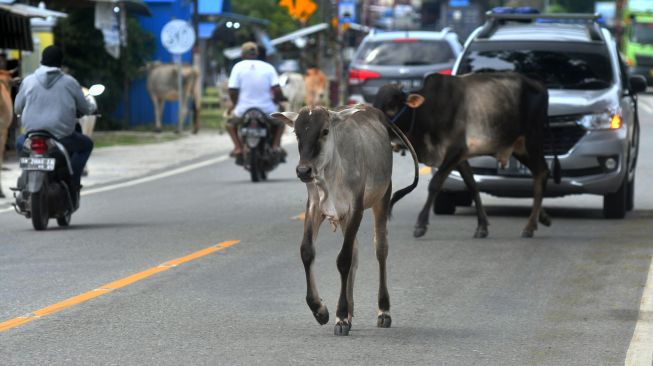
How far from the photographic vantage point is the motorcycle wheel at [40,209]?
52.4ft

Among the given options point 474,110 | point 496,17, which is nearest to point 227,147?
point 496,17

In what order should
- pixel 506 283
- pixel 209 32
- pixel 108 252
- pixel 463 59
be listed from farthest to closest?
pixel 209 32 → pixel 463 59 → pixel 108 252 → pixel 506 283

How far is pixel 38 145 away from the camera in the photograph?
1612 centimetres

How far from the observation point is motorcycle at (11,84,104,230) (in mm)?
15977

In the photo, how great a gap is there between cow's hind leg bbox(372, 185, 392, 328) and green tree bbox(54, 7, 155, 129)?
26.5m

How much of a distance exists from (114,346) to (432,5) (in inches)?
4379

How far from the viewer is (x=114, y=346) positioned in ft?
30.3

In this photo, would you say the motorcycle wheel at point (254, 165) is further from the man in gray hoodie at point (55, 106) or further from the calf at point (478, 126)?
the calf at point (478, 126)

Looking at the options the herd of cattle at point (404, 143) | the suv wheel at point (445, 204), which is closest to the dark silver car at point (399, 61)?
the suv wheel at point (445, 204)

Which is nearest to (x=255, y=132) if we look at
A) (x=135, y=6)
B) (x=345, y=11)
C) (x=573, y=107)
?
(x=573, y=107)

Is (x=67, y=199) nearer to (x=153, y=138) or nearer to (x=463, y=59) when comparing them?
(x=463, y=59)

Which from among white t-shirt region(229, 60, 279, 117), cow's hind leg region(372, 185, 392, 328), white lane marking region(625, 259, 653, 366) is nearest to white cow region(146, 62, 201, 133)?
white t-shirt region(229, 60, 279, 117)

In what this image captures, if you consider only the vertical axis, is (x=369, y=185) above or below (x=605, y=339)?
above

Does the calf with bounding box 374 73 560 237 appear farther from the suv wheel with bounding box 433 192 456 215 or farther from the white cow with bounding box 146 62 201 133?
the white cow with bounding box 146 62 201 133
